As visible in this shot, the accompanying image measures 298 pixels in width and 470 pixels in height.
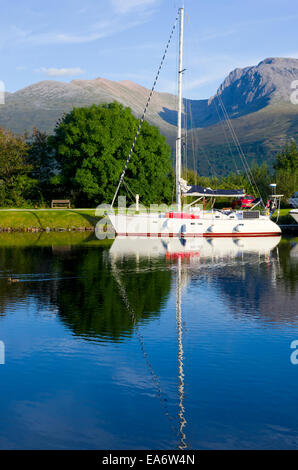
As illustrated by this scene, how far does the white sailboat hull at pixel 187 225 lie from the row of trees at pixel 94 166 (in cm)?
2165

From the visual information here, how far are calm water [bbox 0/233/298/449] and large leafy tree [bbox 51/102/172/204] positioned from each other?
48.2 metres

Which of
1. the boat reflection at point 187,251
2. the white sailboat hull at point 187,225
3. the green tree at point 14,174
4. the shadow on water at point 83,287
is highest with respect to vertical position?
the green tree at point 14,174

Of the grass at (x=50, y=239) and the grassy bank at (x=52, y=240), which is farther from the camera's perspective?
A: the grass at (x=50, y=239)

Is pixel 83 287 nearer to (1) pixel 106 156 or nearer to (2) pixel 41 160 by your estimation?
(1) pixel 106 156

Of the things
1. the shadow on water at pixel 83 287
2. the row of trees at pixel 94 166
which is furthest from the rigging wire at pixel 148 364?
the row of trees at pixel 94 166

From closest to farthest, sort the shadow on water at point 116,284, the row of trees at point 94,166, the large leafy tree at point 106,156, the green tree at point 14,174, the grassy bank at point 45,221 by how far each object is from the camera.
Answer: the shadow on water at point 116,284 < the grassy bank at point 45,221 < the large leafy tree at point 106,156 < the row of trees at point 94,166 < the green tree at point 14,174

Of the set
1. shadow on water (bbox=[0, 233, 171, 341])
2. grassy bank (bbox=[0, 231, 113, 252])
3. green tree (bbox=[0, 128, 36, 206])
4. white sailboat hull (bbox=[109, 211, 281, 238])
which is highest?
green tree (bbox=[0, 128, 36, 206])

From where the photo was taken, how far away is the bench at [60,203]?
8419 cm

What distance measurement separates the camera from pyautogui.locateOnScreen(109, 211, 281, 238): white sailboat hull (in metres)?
57.8

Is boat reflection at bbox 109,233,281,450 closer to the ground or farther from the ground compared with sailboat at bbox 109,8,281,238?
closer to the ground

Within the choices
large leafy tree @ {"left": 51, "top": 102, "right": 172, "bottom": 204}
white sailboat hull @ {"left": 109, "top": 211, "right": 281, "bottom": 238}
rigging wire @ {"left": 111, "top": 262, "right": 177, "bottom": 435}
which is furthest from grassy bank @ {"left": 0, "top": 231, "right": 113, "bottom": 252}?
rigging wire @ {"left": 111, "top": 262, "right": 177, "bottom": 435}

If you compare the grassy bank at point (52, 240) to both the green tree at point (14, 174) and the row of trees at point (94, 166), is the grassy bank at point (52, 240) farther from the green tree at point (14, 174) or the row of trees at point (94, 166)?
the green tree at point (14, 174)

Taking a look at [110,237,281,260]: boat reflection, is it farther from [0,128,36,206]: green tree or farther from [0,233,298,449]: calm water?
[0,128,36,206]: green tree
